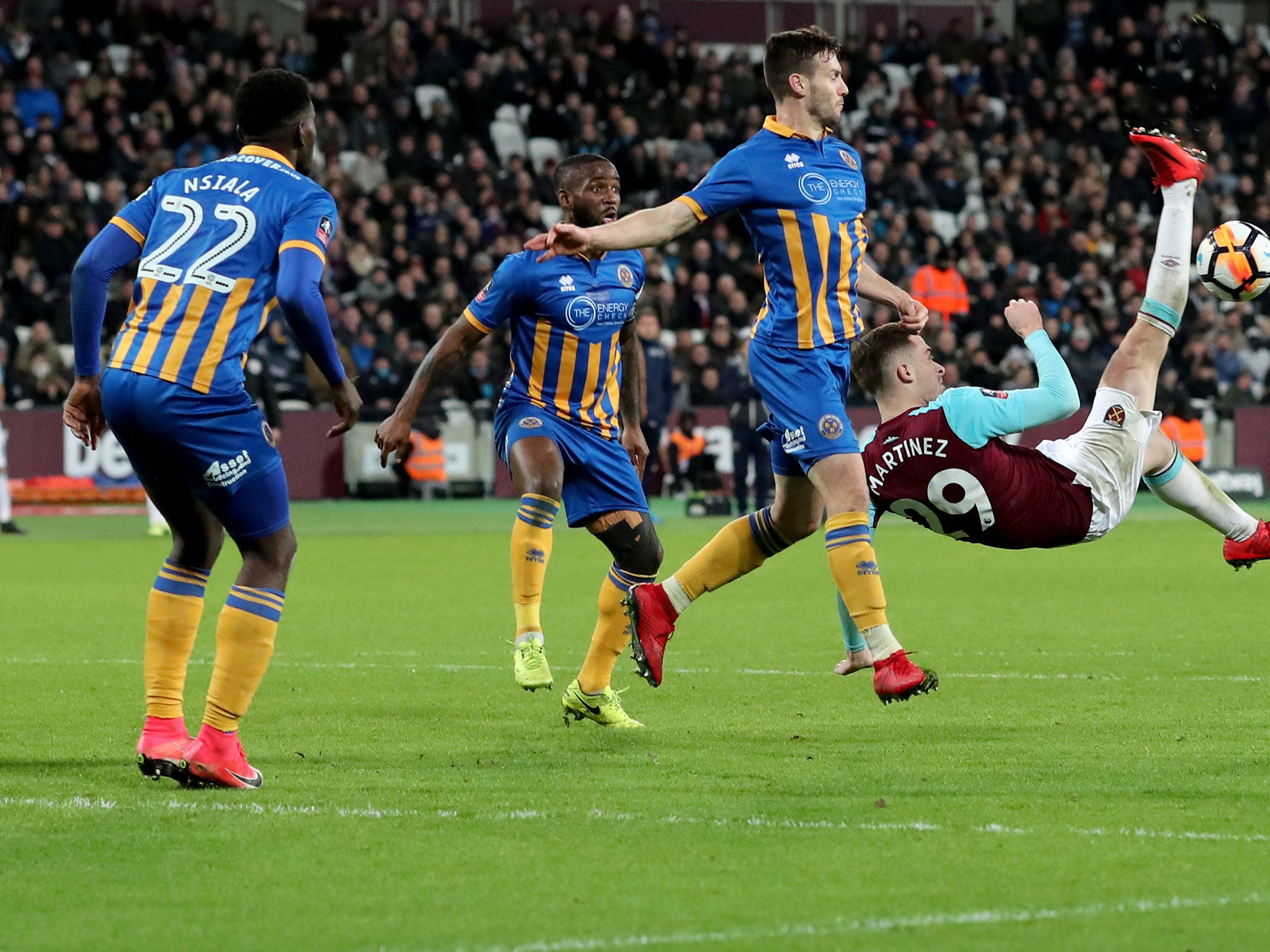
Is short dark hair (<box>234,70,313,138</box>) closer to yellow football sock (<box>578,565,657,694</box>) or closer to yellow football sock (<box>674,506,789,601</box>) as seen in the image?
yellow football sock (<box>578,565,657,694</box>)

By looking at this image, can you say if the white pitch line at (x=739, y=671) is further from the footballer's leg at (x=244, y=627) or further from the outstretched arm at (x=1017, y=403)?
the footballer's leg at (x=244, y=627)

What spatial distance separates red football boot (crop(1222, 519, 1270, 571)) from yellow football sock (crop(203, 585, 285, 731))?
13.7ft

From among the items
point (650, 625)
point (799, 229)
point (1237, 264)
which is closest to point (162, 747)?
point (650, 625)

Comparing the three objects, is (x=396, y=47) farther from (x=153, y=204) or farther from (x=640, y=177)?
(x=153, y=204)

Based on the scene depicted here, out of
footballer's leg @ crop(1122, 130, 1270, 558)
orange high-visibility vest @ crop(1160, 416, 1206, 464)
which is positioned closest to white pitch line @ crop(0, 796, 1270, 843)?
footballer's leg @ crop(1122, 130, 1270, 558)

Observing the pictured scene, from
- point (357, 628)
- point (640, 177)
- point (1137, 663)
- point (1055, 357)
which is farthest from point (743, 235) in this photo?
point (1055, 357)

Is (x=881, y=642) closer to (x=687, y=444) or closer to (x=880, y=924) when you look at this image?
(x=880, y=924)

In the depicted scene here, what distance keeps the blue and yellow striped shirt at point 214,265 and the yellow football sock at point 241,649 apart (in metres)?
0.69

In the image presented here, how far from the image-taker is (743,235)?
28.4 meters

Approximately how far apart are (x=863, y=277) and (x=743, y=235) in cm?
2053

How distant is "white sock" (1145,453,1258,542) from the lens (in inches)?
315

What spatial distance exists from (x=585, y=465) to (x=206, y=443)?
2435 mm

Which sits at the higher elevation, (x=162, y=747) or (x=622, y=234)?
(x=622, y=234)

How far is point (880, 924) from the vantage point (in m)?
4.21
